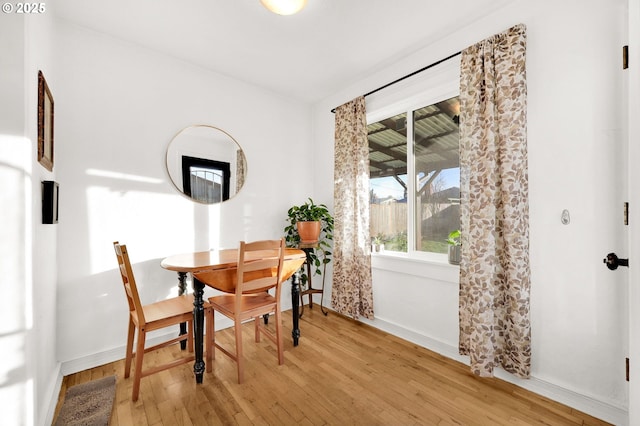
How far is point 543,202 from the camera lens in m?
1.78

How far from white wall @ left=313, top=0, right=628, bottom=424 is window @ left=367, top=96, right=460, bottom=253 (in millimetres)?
644

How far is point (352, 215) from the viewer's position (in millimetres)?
2996

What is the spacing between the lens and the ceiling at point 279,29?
194cm

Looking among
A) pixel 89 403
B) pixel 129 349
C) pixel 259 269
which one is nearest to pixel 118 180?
pixel 129 349

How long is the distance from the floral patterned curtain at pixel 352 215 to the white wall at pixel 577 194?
130 centimetres

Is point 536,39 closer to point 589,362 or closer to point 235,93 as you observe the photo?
point 589,362

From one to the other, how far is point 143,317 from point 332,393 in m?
1.31

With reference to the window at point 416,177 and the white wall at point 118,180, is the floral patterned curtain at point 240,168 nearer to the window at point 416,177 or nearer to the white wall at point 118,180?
the white wall at point 118,180

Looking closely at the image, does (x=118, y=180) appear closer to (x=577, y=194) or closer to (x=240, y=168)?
(x=240, y=168)

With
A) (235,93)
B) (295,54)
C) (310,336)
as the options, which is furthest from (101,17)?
(310,336)

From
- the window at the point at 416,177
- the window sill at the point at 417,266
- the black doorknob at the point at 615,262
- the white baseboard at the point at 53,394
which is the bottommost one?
the white baseboard at the point at 53,394

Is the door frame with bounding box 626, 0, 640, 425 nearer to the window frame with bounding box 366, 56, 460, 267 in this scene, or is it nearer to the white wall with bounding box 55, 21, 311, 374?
the window frame with bounding box 366, 56, 460, 267

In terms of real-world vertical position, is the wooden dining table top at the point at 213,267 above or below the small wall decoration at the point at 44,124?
below

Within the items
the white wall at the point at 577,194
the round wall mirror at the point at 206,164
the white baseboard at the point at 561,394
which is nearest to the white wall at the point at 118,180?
the round wall mirror at the point at 206,164
